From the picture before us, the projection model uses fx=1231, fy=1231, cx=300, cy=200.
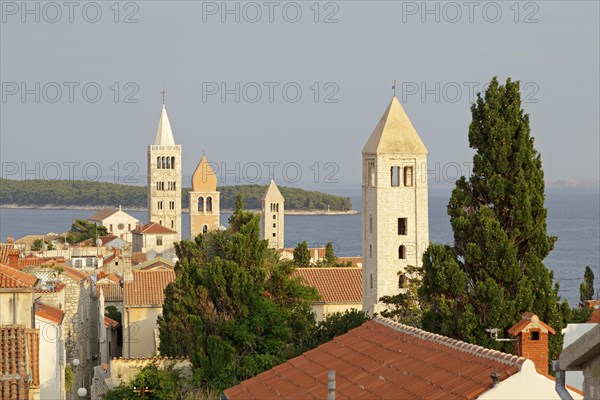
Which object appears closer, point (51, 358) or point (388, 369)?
point (388, 369)

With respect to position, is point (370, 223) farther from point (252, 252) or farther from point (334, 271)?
point (252, 252)

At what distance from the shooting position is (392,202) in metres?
53.1

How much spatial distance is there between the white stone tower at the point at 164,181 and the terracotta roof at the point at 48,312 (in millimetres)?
108760

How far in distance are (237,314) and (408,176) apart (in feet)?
76.9

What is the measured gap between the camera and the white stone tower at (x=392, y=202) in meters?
52.0

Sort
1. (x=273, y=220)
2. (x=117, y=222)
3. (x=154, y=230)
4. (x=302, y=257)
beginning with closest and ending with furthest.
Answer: (x=302, y=257) → (x=154, y=230) → (x=273, y=220) → (x=117, y=222)

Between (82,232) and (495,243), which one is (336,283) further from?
(82,232)

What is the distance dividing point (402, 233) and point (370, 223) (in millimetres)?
1498

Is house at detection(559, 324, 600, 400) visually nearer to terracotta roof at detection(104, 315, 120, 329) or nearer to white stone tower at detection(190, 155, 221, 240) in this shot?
terracotta roof at detection(104, 315, 120, 329)

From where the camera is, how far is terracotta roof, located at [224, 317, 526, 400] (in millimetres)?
12648

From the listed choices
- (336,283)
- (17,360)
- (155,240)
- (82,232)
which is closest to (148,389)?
(17,360)

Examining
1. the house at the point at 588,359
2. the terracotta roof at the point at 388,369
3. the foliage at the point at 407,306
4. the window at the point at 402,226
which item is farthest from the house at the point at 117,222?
the house at the point at 588,359

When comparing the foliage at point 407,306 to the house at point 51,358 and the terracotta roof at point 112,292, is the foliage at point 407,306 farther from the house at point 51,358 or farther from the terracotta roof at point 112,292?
the terracotta roof at point 112,292

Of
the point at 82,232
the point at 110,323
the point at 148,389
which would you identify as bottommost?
the point at 110,323
